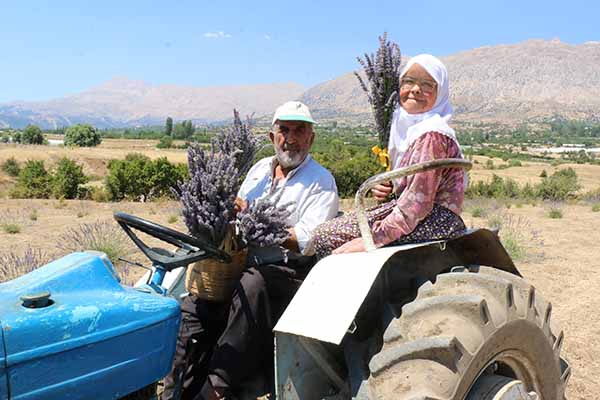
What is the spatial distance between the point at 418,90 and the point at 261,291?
4.39 ft

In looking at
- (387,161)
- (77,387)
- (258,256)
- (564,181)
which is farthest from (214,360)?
(564,181)

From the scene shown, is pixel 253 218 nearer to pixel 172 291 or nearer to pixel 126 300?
pixel 126 300

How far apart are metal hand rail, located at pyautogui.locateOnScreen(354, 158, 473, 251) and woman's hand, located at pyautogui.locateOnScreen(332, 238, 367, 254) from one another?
0.31 feet

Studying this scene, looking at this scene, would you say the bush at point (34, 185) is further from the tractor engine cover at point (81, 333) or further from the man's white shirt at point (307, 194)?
the tractor engine cover at point (81, 333)

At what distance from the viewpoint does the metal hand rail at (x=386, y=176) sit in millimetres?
2357

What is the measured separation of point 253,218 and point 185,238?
376 mm

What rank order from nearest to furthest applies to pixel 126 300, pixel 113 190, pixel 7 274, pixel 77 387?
pixel 77 387
pixel 126 300
pixel 7 274
pixel 113 190

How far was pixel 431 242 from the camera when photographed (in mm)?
2502

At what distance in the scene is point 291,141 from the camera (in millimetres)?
3502

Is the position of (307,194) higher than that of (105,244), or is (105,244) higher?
(307,194)

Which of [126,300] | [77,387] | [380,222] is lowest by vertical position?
[77,387]

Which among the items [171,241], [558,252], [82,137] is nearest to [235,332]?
[171,241]

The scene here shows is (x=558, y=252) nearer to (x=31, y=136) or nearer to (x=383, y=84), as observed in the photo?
(x=383, y=84)

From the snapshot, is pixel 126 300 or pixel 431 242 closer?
Answer: pixel 126 300
